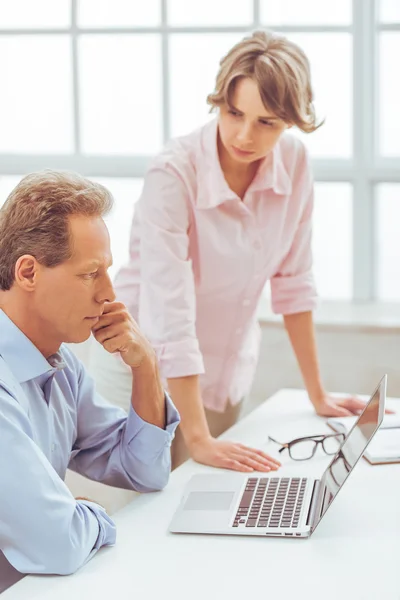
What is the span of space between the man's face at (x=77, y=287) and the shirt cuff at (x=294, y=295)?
2.87 ft

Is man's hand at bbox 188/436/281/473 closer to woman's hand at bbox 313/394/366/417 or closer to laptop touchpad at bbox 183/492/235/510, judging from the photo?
laptop touchpad at bbox 183/492/235/510

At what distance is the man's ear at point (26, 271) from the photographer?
1.48 meters

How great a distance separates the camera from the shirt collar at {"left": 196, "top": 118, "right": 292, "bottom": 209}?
6.95 ft

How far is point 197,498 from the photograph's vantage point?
5.66 ft

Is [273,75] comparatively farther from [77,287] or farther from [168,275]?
[77,287]

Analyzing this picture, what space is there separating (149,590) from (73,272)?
0.49 metres

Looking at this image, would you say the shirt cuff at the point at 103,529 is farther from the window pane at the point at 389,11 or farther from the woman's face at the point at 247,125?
the window pane at the point at 389,11

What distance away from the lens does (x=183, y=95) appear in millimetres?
3506

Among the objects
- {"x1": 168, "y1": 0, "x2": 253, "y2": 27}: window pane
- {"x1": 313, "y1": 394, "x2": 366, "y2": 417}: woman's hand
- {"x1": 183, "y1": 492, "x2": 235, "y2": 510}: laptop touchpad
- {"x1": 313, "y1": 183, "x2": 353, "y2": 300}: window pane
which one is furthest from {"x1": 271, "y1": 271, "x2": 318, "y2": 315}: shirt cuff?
{"x1": 168, "y1": 0, "x2": 253, "y2": 27}: window pane

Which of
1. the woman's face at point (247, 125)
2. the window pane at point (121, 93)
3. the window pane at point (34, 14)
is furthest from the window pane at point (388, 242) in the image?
the woman's face at point (247, 125)

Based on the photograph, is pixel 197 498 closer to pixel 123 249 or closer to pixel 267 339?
pixel 267 339

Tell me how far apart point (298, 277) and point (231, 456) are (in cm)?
61

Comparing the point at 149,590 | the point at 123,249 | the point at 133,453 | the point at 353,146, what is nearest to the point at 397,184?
the point at 353,146

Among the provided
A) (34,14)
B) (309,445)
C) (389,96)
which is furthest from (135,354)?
(34,14)
